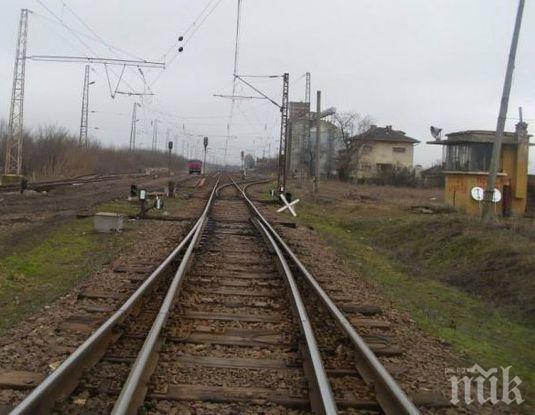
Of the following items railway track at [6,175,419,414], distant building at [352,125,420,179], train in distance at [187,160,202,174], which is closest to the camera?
railway track at [6,175,419,414]

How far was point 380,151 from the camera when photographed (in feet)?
277

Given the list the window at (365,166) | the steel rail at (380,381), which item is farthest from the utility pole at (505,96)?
the window at (365,166)

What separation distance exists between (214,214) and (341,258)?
913cm

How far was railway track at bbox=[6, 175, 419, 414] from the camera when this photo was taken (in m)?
4.80

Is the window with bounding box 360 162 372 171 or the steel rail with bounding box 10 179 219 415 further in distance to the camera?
the window with bounding box 360 162 372 171

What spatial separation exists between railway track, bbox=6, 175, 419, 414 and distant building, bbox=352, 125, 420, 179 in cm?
6952

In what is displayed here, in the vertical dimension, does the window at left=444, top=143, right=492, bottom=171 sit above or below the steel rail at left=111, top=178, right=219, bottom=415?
above

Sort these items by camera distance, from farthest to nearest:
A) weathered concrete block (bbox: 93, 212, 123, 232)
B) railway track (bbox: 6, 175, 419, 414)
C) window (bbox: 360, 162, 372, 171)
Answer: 1. window (bbox: 360, 162, 372, 171)
2. weathered concrete block (bbox: 93, 212, 123, 232)
3. railway track (bbox: 6, 175, 419, 414)

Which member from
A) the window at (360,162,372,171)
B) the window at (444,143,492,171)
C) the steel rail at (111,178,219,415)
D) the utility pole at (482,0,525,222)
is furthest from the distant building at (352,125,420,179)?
the steel rail at (111,178,219,415)

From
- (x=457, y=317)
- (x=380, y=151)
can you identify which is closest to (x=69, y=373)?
(x=457, y=317)

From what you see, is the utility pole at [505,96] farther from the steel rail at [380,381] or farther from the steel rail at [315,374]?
the steel rail at [380,381]

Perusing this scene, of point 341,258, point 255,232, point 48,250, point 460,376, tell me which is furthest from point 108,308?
point 255,232

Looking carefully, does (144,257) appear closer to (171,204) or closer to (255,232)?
(255,232)

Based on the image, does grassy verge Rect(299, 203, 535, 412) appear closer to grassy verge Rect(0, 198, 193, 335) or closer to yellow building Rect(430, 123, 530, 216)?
grassy verge Rect(0, 198, 193, 335)
